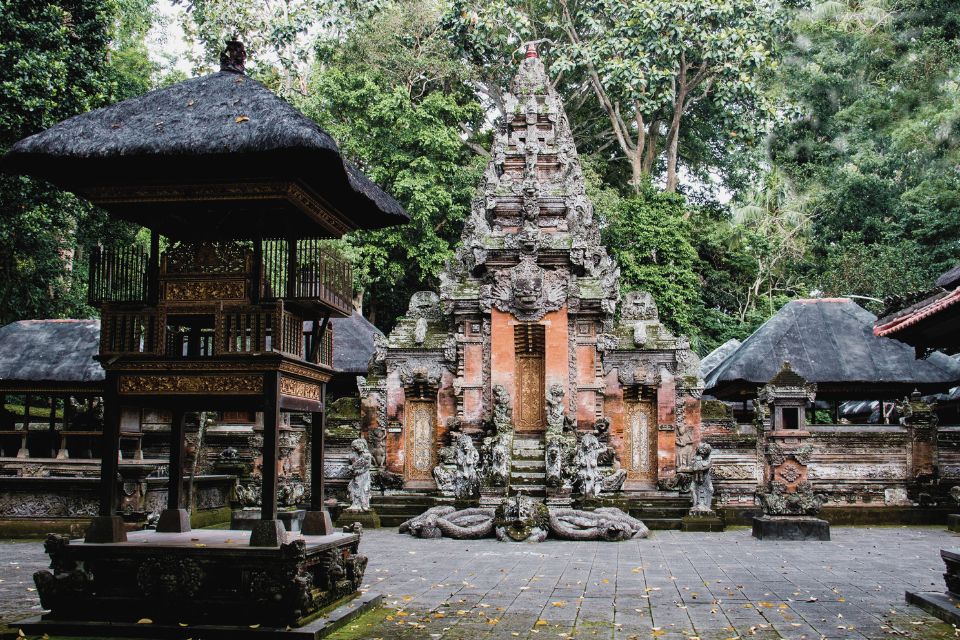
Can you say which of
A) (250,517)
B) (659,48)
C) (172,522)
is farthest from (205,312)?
(659,48)

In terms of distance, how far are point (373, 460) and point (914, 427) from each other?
38.1 ft

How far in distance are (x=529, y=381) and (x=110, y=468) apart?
12710mm

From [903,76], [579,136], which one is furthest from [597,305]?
[903,76]

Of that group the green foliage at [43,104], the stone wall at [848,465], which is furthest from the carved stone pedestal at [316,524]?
the green foliage at [43,104]

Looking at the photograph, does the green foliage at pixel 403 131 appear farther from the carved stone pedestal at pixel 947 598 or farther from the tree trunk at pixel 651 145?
the carved stone pedestal at pixel 947 598

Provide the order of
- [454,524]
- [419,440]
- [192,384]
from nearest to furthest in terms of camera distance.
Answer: [192,384]
[454,524]
[419,440]

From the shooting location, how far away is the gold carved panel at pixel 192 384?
8.02 m

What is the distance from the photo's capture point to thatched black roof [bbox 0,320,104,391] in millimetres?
19422

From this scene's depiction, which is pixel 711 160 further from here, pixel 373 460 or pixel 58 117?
pixel 58 117

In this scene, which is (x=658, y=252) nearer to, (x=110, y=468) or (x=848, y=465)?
(x=848, y=465)

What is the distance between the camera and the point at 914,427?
1923 centimetres

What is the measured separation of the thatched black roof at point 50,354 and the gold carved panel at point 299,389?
37.8ft

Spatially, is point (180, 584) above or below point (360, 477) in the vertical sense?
below

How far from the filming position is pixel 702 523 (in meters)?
17.3
